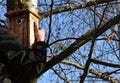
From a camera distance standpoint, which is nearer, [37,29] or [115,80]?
[37,29]

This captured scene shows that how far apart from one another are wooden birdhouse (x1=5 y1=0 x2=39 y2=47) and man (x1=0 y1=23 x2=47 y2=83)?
0.26 metres

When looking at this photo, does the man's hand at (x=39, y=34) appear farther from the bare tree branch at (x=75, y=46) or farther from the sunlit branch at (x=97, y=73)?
the sunlit branch at (x=97, y=73)

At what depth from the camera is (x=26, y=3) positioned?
3.55 meters

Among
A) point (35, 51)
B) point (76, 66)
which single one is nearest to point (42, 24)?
point (76, 66)

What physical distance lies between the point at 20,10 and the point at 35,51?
503 mm

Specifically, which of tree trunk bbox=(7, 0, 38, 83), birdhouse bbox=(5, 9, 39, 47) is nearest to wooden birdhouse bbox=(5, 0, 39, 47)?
birdhouse bbox=(5, 9, 39, 47)

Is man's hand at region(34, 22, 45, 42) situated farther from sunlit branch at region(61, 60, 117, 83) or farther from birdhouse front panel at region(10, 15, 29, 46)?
sunlit branch at region(61, 60, 117, 83)

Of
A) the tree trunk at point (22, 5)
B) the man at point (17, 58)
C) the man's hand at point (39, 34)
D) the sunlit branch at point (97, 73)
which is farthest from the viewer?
the sunlit branch at point (97, 73)

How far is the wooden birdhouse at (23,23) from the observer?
3.20 metres

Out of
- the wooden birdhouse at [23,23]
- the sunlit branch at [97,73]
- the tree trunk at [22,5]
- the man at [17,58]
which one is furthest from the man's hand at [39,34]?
the sunlit branch at [97,73]

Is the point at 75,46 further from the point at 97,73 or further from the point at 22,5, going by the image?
the point at 97,73

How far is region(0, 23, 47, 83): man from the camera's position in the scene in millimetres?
2814

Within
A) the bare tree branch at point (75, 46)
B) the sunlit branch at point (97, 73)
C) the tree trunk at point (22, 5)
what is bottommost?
the sunlit branch at point (97, 73)

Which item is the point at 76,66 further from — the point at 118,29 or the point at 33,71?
the point at 33,71
